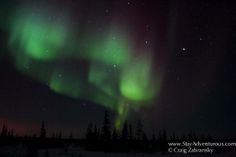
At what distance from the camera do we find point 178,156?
3641 cm

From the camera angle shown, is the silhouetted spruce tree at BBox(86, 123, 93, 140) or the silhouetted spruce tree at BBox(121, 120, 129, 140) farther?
the silhouetted spruce tree at BBox(121, 120, 129, 140)

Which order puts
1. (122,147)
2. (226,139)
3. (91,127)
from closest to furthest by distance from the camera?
(122,147)
(226,139)
(91,127)

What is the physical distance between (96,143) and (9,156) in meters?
17.6

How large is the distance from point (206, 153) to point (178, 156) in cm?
536

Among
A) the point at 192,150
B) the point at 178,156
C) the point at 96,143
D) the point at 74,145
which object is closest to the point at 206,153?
the point at 192,150

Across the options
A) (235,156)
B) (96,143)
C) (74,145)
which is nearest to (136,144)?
(96,143)

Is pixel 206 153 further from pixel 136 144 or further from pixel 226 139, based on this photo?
pixel 226 139

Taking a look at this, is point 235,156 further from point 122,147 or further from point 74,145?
point 74,145

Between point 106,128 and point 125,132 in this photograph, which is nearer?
point 106,128

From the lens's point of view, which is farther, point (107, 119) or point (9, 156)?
point (107, 119)

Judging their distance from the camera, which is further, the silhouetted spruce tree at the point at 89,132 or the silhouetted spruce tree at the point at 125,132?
the silhouetted spruce tree at the point at 125,132

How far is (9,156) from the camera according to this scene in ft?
106

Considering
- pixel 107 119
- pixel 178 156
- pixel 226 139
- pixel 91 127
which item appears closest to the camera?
pixel 178 156

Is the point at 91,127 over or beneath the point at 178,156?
over
